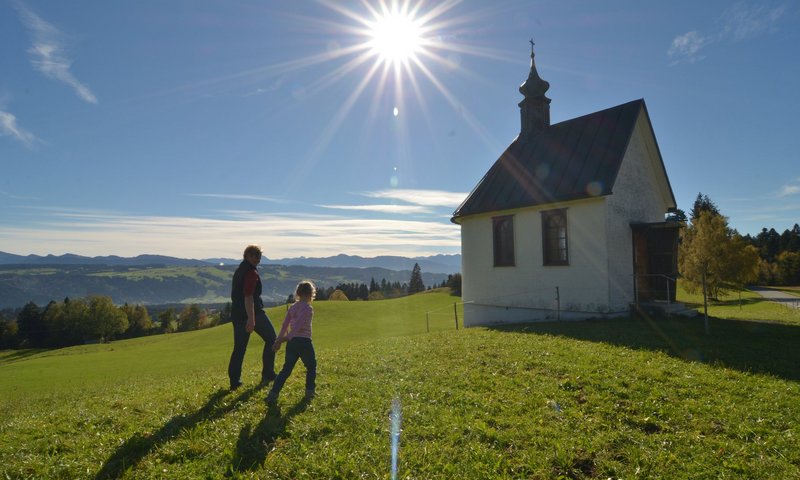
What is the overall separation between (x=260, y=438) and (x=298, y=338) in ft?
5.36

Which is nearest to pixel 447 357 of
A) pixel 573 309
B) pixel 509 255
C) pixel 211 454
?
pixel 211 454

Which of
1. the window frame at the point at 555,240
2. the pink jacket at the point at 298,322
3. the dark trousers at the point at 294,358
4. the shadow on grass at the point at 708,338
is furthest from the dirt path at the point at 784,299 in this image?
the pink jacket at the point at 298,322

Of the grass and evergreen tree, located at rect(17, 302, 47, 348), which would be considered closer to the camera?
the grass

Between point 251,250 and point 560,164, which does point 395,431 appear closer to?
point 251,250

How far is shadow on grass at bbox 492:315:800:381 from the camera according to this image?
855 cm

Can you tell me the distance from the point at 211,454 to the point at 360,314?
40.3m

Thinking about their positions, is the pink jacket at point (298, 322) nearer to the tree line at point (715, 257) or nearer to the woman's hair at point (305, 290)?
the woman's hair at point (305, 290)

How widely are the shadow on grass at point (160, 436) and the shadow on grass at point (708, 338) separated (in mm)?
9245

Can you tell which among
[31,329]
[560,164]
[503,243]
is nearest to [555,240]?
[503,243]

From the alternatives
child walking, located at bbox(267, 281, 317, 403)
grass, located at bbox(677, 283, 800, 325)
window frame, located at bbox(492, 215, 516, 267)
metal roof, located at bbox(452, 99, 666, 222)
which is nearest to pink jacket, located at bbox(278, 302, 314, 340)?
child walking, located at bbox(267, 281, 317, 403)

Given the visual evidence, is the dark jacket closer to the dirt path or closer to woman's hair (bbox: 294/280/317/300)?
woman's hair (bbox: 294/280/317/300)

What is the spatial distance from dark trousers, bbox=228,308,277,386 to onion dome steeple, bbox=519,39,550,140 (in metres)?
18.1

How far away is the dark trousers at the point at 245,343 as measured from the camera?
7332 millimetres

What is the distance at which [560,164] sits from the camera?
17.8 metres
